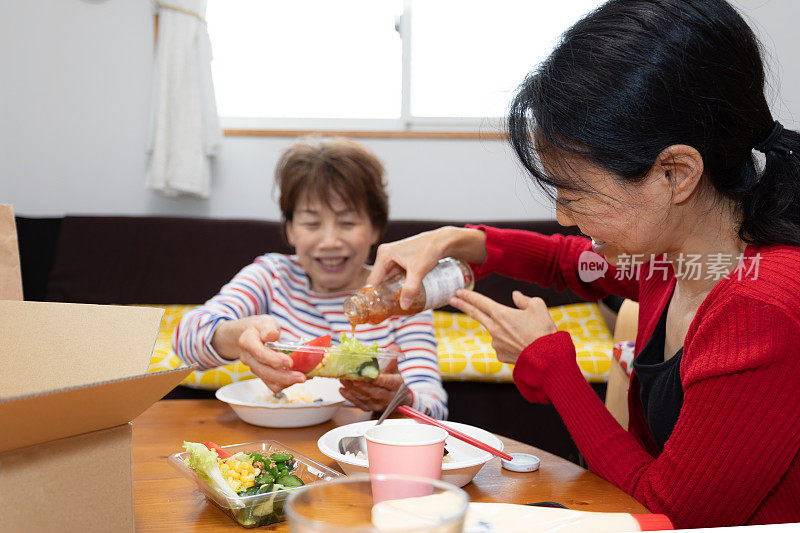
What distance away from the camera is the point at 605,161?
0.87 m

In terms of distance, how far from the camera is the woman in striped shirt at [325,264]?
1.61 m

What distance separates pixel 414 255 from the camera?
1232mm

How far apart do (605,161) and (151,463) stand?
706 millimetres

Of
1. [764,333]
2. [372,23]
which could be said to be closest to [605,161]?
[764,333]

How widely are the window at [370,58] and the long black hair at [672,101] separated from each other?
8.16 feet

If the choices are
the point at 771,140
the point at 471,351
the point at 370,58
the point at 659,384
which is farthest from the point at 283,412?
the point at 370,58

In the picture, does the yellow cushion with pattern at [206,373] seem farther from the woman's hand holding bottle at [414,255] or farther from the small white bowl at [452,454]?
the small white bowl at [452,454]

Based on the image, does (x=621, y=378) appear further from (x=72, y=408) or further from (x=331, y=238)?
(x=72, y=408)

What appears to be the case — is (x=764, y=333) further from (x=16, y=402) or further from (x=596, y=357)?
(x=596, y=357)

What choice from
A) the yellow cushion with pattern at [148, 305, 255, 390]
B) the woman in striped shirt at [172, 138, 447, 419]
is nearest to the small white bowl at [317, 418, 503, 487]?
the woman in striped shirt at [172, 138, 447, 419]

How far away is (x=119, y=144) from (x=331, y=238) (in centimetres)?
201

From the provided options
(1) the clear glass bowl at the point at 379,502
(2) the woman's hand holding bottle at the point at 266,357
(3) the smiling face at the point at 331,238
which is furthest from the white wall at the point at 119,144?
(1) the clear glass bowl at the point at 379,502

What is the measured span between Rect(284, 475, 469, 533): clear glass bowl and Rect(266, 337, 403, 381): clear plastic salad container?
64 cm

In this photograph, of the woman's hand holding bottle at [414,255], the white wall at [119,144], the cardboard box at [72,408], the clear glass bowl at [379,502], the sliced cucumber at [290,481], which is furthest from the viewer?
the white wall at [119,144]
